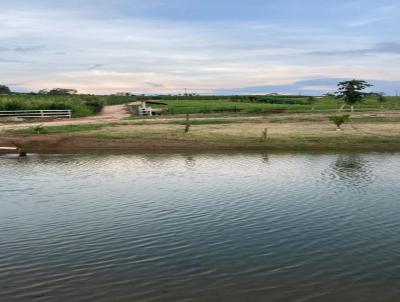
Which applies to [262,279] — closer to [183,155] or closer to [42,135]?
[183,155]

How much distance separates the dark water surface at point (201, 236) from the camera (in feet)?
41.5

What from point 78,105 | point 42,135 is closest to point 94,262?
point 42,135

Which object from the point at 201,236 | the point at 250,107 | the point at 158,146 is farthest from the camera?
the point at 250,107

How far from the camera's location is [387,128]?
5572cm

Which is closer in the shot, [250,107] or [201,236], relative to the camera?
[201,236]

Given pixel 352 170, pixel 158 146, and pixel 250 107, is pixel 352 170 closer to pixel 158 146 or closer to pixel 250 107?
pixel 158 146

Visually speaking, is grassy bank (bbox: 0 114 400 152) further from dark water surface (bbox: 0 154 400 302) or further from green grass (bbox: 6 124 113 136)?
dark water surface (bbox: 0 154 400 302)

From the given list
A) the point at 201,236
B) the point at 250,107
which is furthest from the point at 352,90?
the point at 201,236

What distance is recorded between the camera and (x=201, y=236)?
17.2 m

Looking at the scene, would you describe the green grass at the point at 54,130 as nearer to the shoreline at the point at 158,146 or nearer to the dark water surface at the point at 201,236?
the shoreline at the point at 158,146

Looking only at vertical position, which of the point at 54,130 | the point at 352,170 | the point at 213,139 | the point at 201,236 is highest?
the point at 54,130

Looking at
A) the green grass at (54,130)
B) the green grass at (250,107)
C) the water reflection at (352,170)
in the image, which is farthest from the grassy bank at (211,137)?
the green grass at (250,107)

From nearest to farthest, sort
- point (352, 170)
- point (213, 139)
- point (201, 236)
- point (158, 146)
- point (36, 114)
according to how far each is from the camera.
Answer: point (201, 236) < point (352, 170) < point (158, 146) < point (213, 139) < point (36, 114)

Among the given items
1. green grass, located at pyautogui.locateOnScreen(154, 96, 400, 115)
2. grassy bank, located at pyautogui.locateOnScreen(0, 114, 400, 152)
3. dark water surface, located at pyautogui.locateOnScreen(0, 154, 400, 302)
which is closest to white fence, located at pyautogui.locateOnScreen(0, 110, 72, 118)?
grassy bank, located at pyautogui.locateOnScreen(0, 114, 400, 152)
